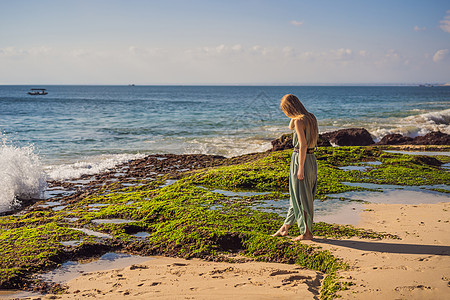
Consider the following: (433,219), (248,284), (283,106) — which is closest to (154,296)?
(248,284)

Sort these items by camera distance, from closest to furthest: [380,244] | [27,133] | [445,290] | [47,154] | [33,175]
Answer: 1. [445,290]
2. [380,244]
3. [33,175]
4. [47,154]
5. [27,133]

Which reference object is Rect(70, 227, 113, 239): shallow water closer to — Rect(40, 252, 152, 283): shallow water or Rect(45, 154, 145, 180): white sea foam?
Rect(40, 252, 152, 283): shallow water

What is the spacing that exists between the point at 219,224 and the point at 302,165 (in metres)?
1.74

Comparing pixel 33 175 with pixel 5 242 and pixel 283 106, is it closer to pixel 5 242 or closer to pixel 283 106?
pixel 5 242

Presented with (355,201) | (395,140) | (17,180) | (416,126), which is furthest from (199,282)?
(416,126)

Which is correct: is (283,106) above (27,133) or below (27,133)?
above

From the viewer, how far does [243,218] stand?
6.41 metres

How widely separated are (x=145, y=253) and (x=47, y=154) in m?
15.3

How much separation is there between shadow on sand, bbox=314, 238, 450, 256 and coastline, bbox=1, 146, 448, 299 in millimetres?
136

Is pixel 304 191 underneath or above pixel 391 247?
above

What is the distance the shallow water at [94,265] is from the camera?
4.82m

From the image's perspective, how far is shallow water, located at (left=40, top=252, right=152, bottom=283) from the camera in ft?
15.8

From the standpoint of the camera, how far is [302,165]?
532 centimetres

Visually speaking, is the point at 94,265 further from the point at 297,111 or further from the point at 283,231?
the point at 297,111
